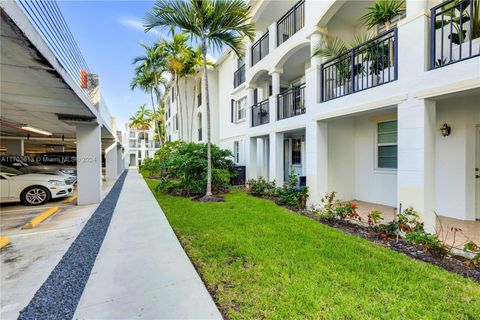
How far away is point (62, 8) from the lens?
500 centimetres

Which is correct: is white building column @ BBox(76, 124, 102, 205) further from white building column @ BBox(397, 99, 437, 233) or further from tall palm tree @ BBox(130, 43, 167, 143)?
tall palm tree @ BBox(130, 43, 167, 143)

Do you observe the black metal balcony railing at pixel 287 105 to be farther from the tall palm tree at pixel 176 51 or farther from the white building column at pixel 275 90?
the tall palm tree at pixel 176 51

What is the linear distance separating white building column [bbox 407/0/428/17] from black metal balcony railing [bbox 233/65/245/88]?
9.37m

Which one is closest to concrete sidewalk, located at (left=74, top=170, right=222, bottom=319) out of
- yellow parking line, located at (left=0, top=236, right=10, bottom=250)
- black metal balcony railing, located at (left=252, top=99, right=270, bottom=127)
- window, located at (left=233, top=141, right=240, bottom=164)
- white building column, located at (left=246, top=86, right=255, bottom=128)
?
yellow parking line, located at (left=0, top=236, right=10, bottom=250)

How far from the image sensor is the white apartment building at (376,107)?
4.35 metres

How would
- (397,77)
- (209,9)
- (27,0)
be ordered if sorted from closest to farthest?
(27,0), (397,77), (209,9)

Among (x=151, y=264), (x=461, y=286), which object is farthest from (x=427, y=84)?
(x=151, y=264)

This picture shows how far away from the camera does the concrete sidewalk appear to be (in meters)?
2.48

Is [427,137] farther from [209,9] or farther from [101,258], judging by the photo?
[209,9]

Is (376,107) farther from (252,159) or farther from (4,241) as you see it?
(4,241)

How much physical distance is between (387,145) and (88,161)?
10.4 meters

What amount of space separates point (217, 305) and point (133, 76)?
22337mm

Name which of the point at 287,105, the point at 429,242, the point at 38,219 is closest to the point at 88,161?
the point at 38,219

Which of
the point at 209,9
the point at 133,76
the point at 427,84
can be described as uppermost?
the point at 133,76
